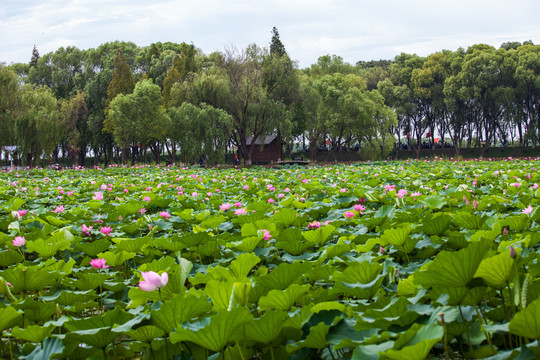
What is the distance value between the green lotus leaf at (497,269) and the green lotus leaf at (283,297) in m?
0.47

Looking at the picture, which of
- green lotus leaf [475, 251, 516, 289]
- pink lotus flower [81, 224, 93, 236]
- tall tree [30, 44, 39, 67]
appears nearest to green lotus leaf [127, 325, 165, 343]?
green lotus leaf [475, 251, 516, 289]

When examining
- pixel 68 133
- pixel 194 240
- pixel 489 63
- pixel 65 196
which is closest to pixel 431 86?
pixel 489 63

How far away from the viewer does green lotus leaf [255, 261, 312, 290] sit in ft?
4.74

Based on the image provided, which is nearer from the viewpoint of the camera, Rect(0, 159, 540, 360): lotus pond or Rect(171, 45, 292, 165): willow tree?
Rect(0, 159, 540, 360): lotus pond

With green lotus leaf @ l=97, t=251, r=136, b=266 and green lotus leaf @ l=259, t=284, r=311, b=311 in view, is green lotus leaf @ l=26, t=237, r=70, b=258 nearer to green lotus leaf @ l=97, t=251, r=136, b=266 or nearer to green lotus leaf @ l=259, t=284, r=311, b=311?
green lotus leaf @ l=97, t=251, r=136, b=266

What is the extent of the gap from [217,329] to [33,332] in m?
0.63

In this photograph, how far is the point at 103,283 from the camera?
1840 mm

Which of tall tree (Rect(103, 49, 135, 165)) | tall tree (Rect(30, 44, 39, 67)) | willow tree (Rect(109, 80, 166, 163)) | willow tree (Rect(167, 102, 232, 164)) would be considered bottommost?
willow tree (Rect(167, 102, 232, 164))

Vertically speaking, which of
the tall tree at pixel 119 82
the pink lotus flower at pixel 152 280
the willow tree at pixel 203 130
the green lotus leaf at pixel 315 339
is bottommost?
the green lotus leaf at pixel 315 339

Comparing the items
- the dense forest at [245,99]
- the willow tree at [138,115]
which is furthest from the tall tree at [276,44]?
the willow tree at [138,115]

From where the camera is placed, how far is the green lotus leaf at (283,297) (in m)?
1.29

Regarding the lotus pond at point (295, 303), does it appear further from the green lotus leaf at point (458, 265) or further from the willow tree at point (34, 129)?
the willow tree at point (34, 129)

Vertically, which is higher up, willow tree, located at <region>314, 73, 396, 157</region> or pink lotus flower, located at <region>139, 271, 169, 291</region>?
willow tree, located at <region>314, 73, 396, 157</region>

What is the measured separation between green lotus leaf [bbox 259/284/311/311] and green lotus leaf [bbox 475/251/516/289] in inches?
18.4
